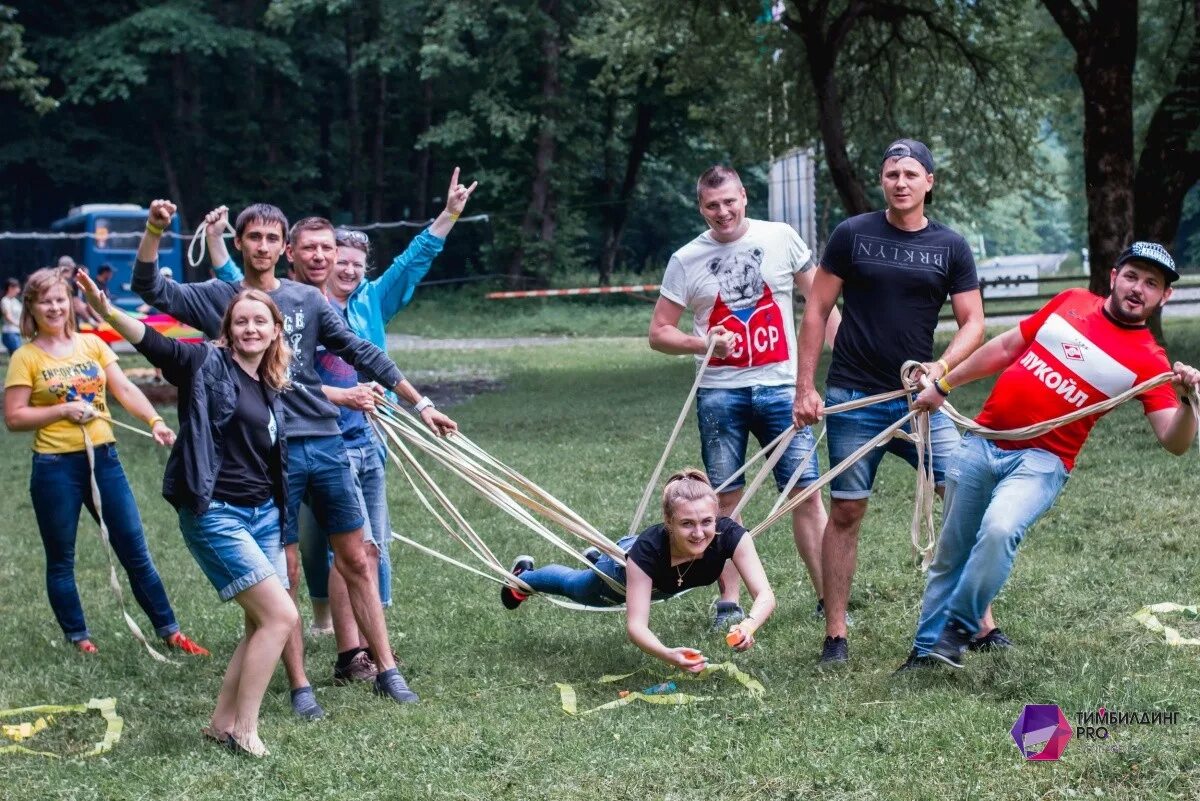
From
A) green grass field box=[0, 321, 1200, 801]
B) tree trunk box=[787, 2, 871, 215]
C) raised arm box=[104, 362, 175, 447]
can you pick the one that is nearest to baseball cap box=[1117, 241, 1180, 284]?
green grass field box=[0, 321, 1200, 801]

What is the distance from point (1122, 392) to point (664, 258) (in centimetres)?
4032

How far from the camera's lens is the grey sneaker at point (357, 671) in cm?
568

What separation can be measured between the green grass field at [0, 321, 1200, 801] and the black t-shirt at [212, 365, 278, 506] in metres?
0.86

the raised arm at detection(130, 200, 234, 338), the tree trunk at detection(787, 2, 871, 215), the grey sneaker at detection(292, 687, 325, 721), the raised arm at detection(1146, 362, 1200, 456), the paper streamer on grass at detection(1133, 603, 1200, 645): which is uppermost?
the tree trunk at detection(787, 2, 871, 215)

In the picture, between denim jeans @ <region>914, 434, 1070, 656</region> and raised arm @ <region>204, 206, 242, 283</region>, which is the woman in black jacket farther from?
denim jeans @ <region>914, 434, 1070, 656</region>

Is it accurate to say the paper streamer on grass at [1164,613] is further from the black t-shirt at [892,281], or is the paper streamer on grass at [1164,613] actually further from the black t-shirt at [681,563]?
the black t-shirt at [681,563]

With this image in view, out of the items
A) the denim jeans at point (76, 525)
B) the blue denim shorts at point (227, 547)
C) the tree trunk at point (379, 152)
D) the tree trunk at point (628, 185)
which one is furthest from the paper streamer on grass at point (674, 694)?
the tree trunk at point (379, 152)

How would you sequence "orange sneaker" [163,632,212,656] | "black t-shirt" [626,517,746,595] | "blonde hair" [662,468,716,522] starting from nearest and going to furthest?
1. "blonde hair" [662,468,716,522]
2. "black t-shirt" [626,517,746,595]
3. "orange sneaker" [163,632,212,656]

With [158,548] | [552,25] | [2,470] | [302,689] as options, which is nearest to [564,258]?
[552,25]

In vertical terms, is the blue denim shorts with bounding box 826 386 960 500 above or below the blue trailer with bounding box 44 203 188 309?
above

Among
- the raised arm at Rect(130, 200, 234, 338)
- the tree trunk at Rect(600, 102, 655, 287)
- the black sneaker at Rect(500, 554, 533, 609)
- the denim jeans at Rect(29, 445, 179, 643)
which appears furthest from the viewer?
the tree trunk at Rect(600, 102, 655, 287)

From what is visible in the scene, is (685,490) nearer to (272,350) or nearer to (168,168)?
(272,350)

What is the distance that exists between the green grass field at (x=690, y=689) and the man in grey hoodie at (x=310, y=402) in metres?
0.24

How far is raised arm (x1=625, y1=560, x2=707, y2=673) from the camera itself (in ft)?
15.6
